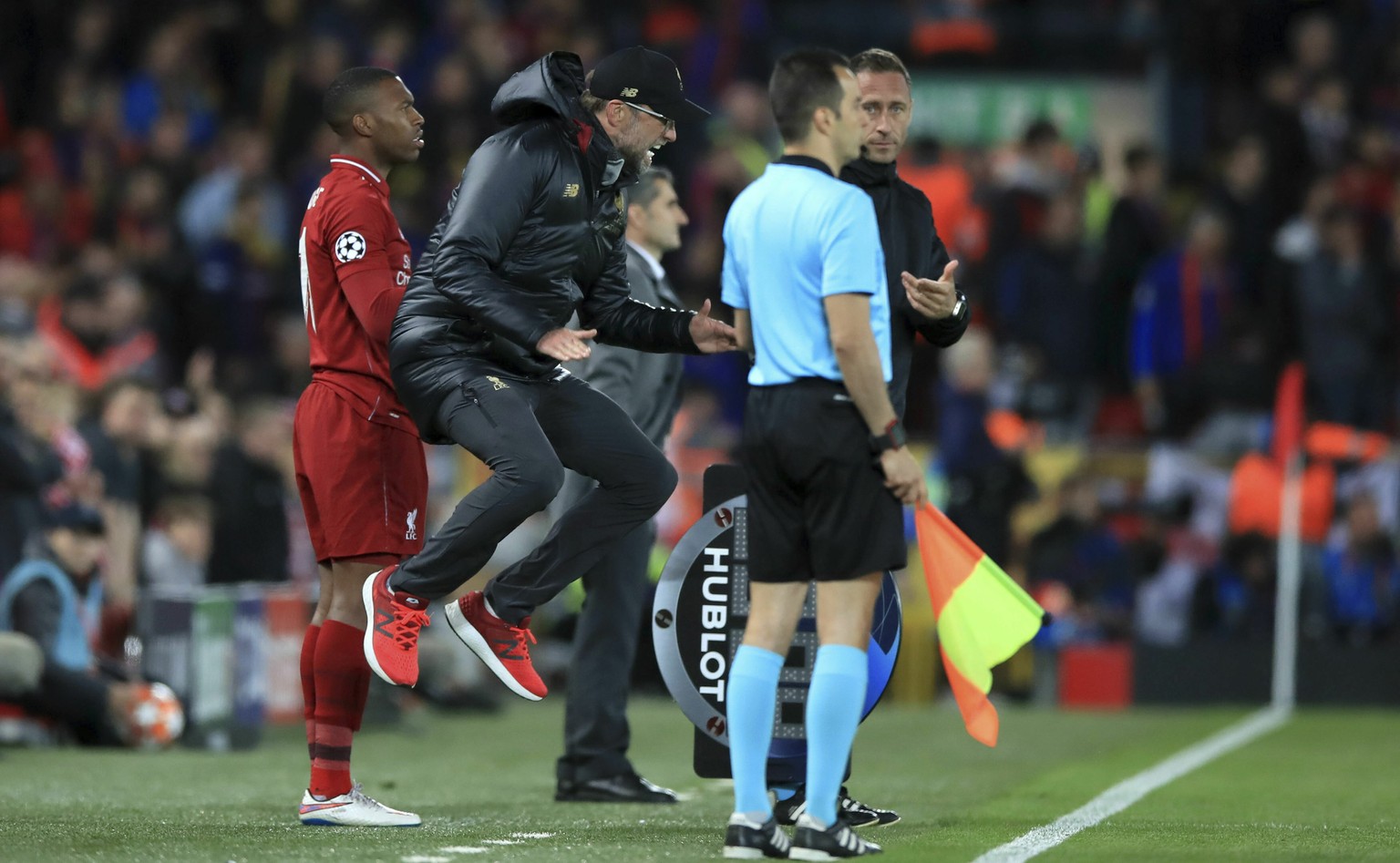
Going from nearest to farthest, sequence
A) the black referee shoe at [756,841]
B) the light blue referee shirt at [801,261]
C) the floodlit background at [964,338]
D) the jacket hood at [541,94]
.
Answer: the light blue referee shirt at [801,261] < the black referee shoe at [756,841] < the jacket hood at [541,94] < the floodlit background at [964,338]

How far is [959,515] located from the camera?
14.1 meters

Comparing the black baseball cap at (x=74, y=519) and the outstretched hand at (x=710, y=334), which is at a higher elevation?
the outstretched hand at (x=710, y=334)

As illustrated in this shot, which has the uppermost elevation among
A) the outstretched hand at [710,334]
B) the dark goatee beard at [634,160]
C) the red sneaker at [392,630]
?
the dark goatee beard at [634,160]

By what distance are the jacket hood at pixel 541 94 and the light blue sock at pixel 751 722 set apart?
1.88 m

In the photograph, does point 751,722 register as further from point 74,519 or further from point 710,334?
point 74,519

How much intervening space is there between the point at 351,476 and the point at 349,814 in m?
1.05

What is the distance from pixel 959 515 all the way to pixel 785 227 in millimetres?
8588

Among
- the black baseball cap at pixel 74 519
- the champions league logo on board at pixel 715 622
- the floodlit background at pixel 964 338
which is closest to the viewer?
the champions league logo on board at pixel 715 622

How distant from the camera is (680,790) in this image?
28.0ft

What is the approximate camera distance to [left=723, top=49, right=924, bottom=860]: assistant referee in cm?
571

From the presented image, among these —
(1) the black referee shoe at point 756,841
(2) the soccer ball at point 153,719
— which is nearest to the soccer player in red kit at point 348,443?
(1) the black referee shoe at point 756,841

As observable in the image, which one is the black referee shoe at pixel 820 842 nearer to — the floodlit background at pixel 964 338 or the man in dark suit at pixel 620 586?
the man in dark suit at pixel 620 586

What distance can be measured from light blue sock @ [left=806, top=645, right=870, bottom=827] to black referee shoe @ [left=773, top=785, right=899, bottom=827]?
0.92m

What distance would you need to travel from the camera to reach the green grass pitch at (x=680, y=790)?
6.13 m
